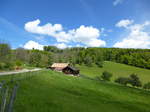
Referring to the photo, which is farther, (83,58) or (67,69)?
(83,58)

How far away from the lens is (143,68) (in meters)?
86.6

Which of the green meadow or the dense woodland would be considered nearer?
the green meadow

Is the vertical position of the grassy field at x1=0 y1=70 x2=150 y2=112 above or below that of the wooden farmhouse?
above

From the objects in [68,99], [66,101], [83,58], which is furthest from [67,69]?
[66,101]

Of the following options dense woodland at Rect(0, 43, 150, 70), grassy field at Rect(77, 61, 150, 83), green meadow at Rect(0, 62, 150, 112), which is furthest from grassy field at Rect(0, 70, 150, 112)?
dense woodland at Rect(0, 43, 150, 70)

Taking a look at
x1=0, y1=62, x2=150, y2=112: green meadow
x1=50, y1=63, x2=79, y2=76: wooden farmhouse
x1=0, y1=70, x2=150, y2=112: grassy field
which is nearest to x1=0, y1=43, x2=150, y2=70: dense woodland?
x1=50, y1=63, x2=79, y2=76: wooden farmhouse

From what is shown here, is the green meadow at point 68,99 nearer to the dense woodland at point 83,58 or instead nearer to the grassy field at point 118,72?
the grassy field at point 118,72

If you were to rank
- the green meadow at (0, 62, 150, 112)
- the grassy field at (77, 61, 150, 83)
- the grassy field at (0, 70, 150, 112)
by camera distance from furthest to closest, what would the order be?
1. the grassy field at (77, 61, 150, 83)
2. the green meadow at (0, 62, 150, 112)
3. the grassy field at (0, 70, 150, 112)

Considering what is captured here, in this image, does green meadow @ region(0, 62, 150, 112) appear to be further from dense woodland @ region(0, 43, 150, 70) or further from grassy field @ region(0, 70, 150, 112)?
dense woodland @ region(0, 43, 150, 70)

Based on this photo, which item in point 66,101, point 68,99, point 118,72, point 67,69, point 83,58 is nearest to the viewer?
point 66,101

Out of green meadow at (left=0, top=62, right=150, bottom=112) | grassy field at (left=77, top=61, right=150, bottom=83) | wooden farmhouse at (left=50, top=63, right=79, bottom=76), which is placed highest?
green meadow at (left=0, top=62, right=150, bottom=112)

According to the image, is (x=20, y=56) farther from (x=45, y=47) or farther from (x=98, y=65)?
(x=45, y=47)

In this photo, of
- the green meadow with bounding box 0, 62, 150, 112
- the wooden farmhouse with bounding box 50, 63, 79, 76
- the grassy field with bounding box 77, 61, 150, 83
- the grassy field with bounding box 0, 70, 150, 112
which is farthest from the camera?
the wooden farmhouse with bounding box 50, 63, 79, 76

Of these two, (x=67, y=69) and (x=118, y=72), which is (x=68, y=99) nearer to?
(x=67, y=69)
